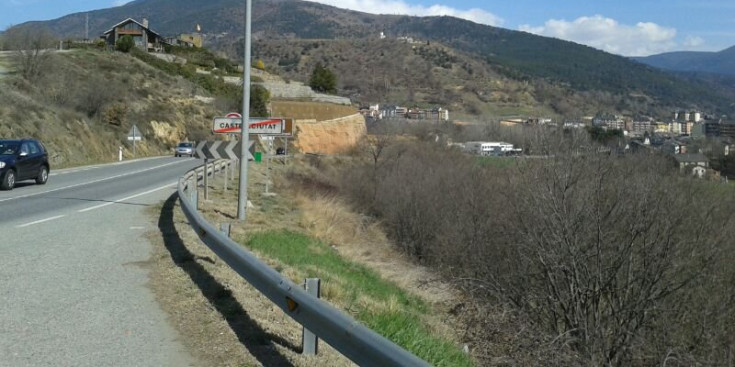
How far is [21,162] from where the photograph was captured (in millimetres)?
23141

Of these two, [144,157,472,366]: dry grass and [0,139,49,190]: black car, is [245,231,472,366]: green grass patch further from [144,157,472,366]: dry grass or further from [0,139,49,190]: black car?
[0,139,49,190]: black car

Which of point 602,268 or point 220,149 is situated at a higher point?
point 220,149

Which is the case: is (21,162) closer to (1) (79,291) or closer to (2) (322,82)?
(1) (79,291)

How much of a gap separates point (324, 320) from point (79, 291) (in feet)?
14.0

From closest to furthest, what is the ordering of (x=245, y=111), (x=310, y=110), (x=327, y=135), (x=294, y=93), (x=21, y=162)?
(x=245, y=111), (x=21, y=162), (x=327, y=135), (x=310, y=110), (x=294, y=93)

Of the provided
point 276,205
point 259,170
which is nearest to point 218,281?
point 276,205

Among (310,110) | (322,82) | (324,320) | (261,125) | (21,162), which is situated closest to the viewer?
(324,320)

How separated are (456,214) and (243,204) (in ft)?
51.8

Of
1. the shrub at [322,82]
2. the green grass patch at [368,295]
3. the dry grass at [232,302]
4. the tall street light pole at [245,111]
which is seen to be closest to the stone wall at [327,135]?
the shrub at [322,82]

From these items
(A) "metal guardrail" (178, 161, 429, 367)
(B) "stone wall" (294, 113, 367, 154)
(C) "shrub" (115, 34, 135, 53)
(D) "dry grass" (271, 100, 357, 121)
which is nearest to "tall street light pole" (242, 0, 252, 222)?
(A) "metal guardrail" (178, 161, 429, 367)

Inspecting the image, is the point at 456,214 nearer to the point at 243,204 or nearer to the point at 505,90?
the point at 243,204

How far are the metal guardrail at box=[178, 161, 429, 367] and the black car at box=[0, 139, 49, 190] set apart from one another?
17059 mm

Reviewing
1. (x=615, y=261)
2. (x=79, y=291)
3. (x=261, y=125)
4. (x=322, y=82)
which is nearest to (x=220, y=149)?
(x=261, y=125)

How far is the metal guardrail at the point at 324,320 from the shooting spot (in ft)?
13.7
